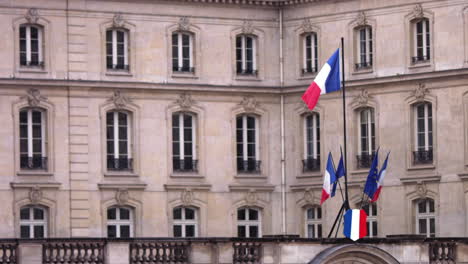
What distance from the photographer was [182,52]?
7269cm

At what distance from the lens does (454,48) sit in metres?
69.7

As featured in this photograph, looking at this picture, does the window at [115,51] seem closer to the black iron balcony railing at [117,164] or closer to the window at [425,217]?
the black iron balcony railing at [117,164]

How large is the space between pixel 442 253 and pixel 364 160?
15860 millimetres

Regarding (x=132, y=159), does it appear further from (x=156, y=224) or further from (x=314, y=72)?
(x=314, y=72)

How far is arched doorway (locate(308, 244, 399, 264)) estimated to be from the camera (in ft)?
178

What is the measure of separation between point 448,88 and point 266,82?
7615 millimetres

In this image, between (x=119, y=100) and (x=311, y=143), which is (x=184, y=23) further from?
(x=311, y=143)

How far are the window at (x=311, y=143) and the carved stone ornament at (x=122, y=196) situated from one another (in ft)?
23.0

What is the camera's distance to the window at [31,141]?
69875mm

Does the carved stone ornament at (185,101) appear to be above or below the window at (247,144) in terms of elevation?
above

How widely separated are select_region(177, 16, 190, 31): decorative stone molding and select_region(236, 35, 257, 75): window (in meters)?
2.22

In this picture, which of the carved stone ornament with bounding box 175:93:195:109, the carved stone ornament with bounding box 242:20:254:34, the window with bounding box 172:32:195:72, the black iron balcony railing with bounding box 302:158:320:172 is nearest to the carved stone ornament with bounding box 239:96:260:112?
the carved stone ornament with bounding box 175:93:195:109

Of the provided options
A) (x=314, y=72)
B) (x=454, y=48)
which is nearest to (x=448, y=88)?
(x=454, y=48)

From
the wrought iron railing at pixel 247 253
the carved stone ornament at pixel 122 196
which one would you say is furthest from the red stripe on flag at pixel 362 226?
the carved stone ornament at pixel 122 196
